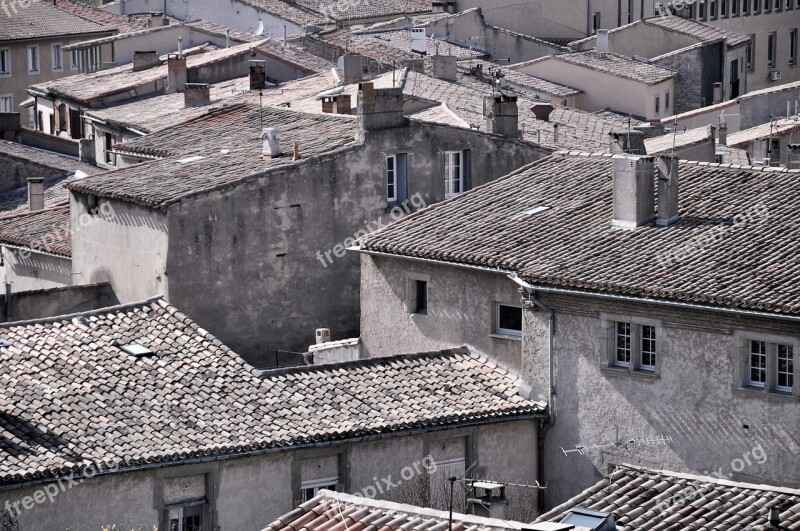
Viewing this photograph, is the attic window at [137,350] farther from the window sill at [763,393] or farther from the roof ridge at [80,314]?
the window sill at [763,393]

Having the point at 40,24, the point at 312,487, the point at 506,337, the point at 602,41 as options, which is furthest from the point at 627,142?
the point at 40,24

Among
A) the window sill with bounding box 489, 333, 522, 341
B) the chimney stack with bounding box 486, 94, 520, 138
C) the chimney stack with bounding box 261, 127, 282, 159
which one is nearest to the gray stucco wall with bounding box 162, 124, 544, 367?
the chimney stack with bounding box 261, 127, 282, 159

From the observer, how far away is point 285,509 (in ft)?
105

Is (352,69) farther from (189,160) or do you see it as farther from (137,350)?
(137,350)

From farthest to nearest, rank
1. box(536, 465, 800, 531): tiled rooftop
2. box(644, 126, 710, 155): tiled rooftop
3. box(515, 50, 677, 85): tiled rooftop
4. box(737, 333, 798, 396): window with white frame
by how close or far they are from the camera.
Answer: box(515, 50, 677, 85): tiled rooftop → box(644, 126, 710, 155): tiled rooftop → box(737, 333, 798, 396): window with white frame → box(536, 465, 800, 531): tiled rooftop

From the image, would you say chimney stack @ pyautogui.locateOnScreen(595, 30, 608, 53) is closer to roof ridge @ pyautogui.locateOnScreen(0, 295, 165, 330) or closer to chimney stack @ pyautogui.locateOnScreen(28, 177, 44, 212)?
chimney stack @ pyautogui.locateOnScreen(28, 177, 44, 212)

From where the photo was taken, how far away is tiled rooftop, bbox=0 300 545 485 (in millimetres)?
30656

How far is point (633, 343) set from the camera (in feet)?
109

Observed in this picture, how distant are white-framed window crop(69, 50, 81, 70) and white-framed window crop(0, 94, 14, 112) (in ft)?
8.72

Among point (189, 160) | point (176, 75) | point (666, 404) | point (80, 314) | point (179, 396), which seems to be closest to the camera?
point (179, 396)

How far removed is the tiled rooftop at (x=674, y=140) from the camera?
48.2 metres

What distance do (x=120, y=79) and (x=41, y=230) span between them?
1899 centimetres

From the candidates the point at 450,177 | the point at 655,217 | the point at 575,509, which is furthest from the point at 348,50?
the point at 575,509

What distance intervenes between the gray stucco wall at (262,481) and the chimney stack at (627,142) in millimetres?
8663
